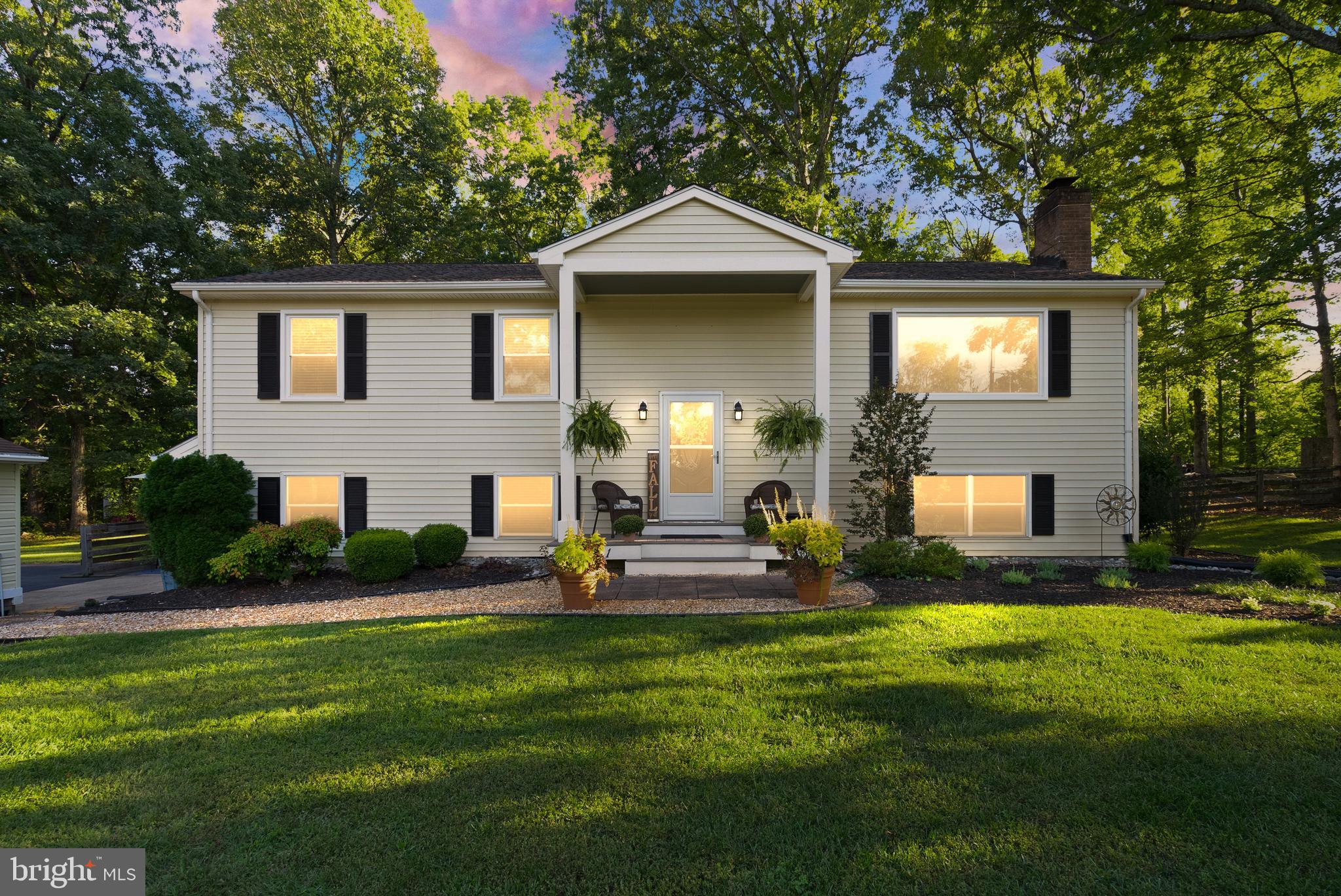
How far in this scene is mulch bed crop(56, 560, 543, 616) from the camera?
309 inches

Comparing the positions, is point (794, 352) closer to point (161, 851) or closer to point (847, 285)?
point (847, 285)

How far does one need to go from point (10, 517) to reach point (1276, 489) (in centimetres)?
2791

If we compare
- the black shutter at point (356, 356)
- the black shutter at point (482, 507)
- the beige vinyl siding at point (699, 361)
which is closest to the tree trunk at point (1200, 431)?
the beige vinyl siding at point (699, 361)

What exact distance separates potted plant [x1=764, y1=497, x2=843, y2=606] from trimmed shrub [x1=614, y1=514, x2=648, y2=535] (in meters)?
2.71

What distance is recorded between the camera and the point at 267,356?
9.89 m

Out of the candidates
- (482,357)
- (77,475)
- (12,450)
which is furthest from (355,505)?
(77,475)

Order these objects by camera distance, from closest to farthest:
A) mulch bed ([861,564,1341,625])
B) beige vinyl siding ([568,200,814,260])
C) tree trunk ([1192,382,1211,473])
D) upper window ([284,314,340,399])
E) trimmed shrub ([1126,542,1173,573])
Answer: mulch bed ([861,564,1341,625]) → trimmed shrub ([1126,542,1173,573]) → beige vinyl siding ([568,200,814,260]) → upper window ([284,314,340,399]) → tree trunk ([1192,382,1211,473])

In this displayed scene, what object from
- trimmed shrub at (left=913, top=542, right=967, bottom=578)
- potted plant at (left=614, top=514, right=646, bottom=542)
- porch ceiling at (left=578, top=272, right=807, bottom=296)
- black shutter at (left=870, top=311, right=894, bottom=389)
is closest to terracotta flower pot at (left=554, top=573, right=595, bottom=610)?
potted plant at (left=614, top=514, right=646, bottom=542)

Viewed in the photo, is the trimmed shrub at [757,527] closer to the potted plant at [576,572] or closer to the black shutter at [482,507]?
the potted plant at [576,572]

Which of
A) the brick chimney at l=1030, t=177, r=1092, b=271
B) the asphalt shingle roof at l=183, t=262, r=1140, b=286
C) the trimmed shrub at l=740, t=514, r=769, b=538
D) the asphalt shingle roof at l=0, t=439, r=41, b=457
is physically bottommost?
the trimmed shrub at l=740, t=514, r=769, b=538

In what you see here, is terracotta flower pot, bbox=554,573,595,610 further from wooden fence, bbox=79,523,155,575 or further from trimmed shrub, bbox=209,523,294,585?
wooden fence, bbox=79,523,155,575

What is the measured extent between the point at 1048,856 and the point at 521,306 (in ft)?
31.8

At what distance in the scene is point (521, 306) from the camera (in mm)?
10062

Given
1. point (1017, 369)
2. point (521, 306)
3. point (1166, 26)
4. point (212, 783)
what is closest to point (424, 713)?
point (212, 783)
